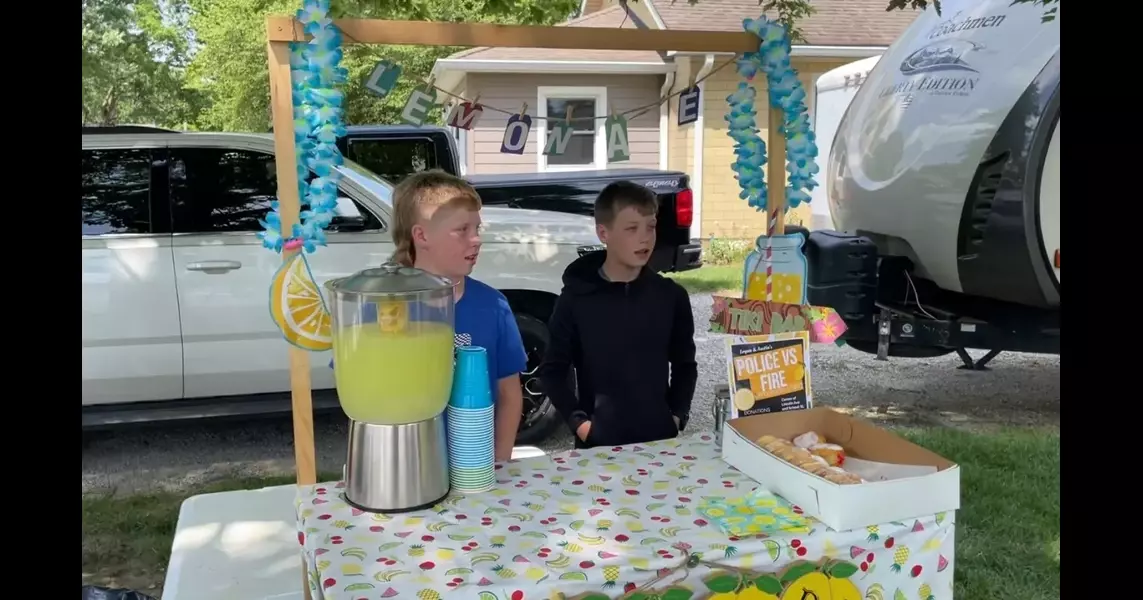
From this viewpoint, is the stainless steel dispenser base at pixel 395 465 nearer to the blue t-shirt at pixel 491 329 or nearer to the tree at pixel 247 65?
the blue t-shirt at pixel 491 329

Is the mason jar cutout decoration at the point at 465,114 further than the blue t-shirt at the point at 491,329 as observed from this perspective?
Yes

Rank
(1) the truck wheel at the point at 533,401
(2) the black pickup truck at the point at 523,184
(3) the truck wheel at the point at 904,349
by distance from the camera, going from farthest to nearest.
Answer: (2) the black pickup truck at the point at 523,184 → (3) the truck wheel at the point at 904,349 → (1) the truck wheel at the point at 533,401

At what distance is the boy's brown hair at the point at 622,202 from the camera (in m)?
2.75

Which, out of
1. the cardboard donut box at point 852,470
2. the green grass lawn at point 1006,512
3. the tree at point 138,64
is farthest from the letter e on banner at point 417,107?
the tree at point 138,64

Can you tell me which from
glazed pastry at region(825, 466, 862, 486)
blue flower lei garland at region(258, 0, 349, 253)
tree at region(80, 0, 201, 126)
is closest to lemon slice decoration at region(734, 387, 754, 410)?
glazed pastry at region(825, 466, 862, 486)

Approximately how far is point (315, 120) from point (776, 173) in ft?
5.32

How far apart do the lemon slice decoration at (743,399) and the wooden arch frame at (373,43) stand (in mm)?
1102

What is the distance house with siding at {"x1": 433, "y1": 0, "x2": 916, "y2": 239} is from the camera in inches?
492

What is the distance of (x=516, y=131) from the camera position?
148 inches

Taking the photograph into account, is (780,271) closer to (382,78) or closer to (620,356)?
(620,356)

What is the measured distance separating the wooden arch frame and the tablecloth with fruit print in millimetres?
305

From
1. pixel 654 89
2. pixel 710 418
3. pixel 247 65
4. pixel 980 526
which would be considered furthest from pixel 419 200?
pixel 247 65

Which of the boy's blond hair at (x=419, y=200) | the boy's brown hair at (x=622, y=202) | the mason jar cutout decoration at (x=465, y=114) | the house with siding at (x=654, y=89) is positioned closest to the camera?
the boy's blond hair at (x=419, y=200)

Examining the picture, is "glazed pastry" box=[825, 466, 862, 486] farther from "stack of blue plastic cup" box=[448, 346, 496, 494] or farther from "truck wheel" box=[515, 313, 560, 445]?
"truck wheel" box=[515, 313, 560, 445]
